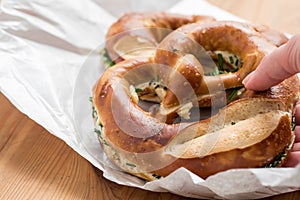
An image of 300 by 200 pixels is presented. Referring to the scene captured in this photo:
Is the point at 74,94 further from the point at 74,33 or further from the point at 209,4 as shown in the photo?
the point at 209,4

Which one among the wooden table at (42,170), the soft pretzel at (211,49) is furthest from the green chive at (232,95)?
the wooden table at (42,170)

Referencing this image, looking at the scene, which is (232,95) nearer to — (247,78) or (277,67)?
(247,78)

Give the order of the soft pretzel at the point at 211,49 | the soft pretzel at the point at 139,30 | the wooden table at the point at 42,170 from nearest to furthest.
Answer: the wooden table at the point at 42,170, the soft pretzel at the point at 211,49, the soft pretzel at the point at 139,30

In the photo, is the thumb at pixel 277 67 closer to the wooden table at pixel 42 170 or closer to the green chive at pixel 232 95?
the green chive at pixel 232 95

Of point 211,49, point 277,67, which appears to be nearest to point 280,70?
point 277,67

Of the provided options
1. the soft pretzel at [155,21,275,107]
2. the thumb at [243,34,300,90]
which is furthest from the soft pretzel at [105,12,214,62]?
the thumb at [243,34,300,90]

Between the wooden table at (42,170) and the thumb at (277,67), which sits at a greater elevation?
the thumb at (277,67)

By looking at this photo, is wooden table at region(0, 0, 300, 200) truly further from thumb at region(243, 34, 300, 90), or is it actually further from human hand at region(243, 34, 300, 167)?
thumb at region(243, 34, 300, 90)
